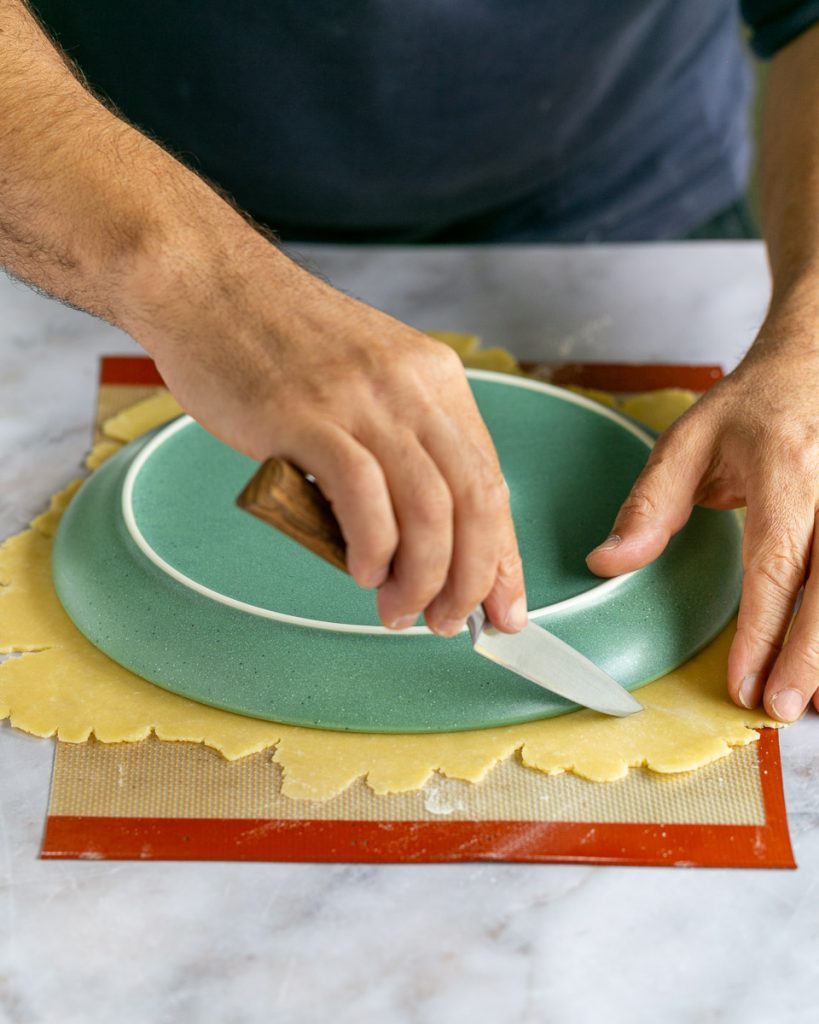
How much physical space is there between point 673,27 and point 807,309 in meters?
0.63

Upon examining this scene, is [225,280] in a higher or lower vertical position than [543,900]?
higher

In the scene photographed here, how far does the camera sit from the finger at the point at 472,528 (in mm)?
754

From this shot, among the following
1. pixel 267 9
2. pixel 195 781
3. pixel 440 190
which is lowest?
pixel 195 781

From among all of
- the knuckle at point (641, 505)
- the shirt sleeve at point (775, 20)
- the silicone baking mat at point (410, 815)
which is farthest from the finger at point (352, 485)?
the shirt sleeve at point (775, 20)

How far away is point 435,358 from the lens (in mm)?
760

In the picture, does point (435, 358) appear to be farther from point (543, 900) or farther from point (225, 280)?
point (543, 900)

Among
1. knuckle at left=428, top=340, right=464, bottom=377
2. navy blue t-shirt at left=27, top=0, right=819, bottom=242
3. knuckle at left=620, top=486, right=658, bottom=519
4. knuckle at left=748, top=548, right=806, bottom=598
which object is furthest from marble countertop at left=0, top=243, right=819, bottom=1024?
navy blue t-shirt at left=27, top=0, right=819, bottom=242

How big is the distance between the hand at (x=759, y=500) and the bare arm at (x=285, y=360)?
0.75 ft

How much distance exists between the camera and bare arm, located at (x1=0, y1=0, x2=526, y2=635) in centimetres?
74

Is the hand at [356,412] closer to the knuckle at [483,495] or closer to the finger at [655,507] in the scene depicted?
the knuckle at [483,495]

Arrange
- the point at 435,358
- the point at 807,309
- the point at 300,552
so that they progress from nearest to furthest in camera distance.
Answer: the point at 435,358
the point at 300,552
the point at 807,309

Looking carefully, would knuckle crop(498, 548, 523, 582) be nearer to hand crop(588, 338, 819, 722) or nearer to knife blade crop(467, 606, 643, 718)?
knife blade crop(467, 606, 643, 718)

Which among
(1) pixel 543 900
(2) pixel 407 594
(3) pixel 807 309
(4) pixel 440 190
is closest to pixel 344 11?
(4) pixel 440 190

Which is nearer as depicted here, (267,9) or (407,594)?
(407,594)
